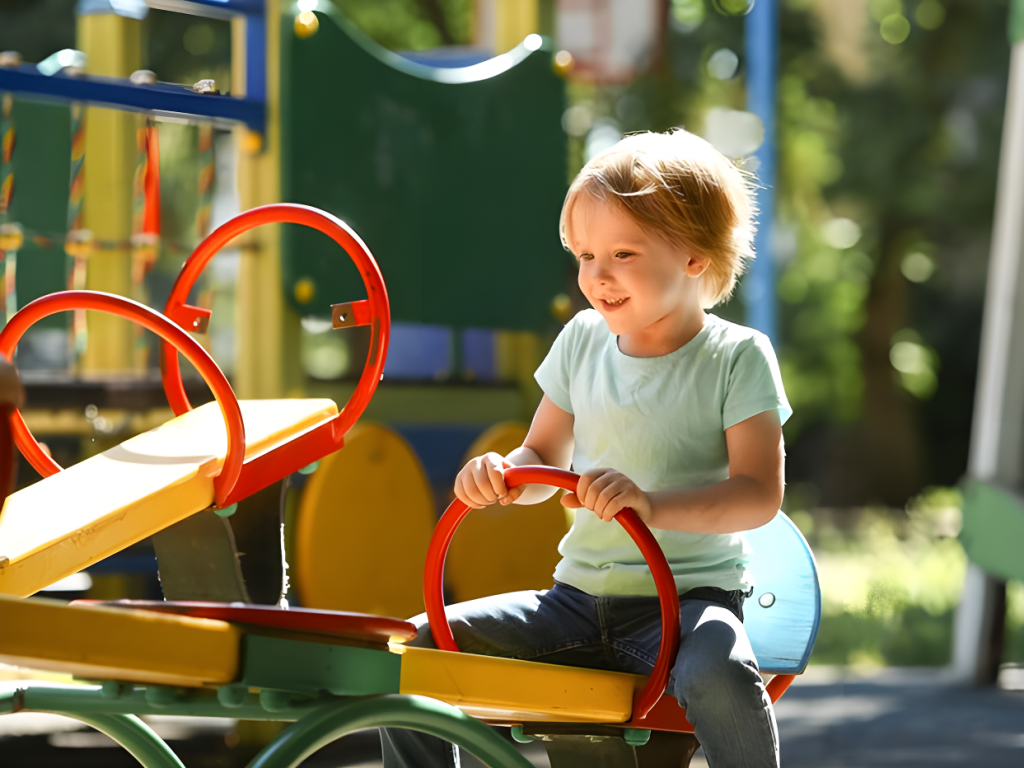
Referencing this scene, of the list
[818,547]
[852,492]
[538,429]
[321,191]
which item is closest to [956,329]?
[852,492]

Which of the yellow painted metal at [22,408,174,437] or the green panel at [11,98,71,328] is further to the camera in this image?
the green panel at [11,98,71,328]

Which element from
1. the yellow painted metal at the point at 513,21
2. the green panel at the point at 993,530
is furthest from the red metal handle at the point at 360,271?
the green panel at the point at 993,530

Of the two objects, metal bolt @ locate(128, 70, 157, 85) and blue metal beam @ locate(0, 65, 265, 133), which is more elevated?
metal bolt @ locate(128, 70, 157, 85)

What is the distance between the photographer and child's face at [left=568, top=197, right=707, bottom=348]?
1.41m

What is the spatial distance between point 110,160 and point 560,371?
7.67ft

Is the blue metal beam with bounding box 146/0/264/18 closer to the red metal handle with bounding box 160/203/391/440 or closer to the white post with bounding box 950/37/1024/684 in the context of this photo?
the red metal handle with bounding box 160/203/391/440

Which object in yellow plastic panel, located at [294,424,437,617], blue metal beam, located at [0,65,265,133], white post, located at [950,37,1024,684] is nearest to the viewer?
blue metal beam, located at [0,65,265,133]

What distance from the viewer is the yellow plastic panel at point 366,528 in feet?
9.12

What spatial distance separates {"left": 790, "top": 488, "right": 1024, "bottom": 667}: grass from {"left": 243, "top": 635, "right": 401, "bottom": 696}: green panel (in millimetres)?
605

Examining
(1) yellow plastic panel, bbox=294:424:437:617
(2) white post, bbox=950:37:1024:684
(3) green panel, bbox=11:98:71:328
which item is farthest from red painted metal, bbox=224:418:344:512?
(2) white post, bbox=950:37:1024:684

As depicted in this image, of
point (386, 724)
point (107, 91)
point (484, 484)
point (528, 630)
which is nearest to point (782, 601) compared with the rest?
point (528, 630)

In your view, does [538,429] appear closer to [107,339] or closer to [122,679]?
[122,679]

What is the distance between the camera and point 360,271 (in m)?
1.68

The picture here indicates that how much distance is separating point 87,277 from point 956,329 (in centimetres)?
909
